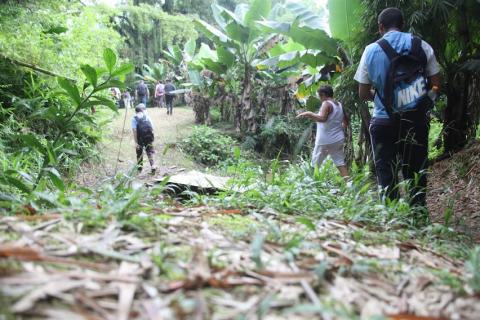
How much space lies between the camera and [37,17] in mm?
6496

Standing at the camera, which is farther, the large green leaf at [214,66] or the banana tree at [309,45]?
the large green leaf at [214,66]

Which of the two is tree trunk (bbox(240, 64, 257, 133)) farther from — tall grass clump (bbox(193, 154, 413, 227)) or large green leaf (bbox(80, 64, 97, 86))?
large green leaf (bbox(80, 64, 97, 86))

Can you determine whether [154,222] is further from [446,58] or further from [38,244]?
[446,58]

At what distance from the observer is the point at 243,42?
37.0 ft

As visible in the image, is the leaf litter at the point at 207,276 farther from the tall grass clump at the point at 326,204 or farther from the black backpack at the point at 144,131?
the black backpack at the point at 144,131

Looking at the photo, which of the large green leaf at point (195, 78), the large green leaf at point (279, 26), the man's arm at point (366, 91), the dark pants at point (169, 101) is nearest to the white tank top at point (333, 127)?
the man's arm at point (366, 91)

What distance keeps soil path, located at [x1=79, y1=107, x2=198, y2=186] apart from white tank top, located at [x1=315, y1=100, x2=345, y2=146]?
2266 mm

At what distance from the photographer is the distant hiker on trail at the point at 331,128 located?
5410 millimetres

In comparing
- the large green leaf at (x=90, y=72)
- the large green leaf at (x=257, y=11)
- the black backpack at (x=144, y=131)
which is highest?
the large green leaf at (x=257, y=11)

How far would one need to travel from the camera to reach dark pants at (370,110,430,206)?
333 cm

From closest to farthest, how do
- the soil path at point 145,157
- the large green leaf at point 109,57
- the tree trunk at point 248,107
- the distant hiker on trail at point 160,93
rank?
the large green leaf at point 109,57 < the soil path at point 145,157 < the tree trunk at point 248,107 < the distant hiker on trail at point 160,93

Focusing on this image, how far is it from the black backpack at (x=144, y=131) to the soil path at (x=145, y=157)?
432 mm

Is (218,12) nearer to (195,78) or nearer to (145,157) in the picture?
(195,78)

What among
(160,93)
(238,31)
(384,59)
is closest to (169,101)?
(160,93)
